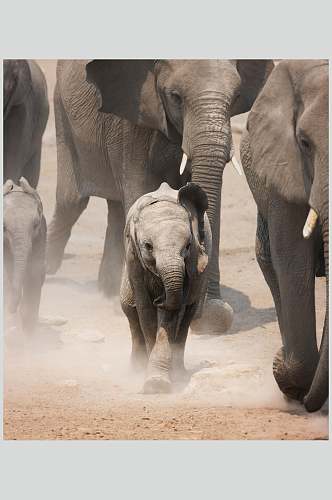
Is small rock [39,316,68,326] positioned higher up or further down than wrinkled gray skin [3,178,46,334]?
further down

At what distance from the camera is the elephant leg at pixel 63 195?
33.7ft

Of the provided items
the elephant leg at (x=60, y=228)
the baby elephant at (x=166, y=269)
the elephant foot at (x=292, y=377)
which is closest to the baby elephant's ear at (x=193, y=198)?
the baby elephant at (x=166, y=269)

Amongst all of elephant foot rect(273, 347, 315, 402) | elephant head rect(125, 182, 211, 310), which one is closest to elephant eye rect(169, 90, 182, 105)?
elephant head rect(125, 182, 211, 310)

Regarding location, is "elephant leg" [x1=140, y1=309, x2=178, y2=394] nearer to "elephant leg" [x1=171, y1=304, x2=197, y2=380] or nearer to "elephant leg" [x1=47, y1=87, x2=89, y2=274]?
"elephant leg" [x1=171, y1=304, x2=197, y2=380]

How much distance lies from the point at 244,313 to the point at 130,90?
1.54 meters

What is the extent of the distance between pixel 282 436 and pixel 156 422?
587 mm

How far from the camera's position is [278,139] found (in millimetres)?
6145

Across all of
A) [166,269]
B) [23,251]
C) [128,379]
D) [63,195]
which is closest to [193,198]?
[166,269]

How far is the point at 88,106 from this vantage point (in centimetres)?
953

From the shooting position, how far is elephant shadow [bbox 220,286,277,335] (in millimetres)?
8812

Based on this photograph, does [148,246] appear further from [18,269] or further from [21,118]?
[21,118]

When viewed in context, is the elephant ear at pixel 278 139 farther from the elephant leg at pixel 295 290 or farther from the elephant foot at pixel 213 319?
the elephant foot at pixel 213 319

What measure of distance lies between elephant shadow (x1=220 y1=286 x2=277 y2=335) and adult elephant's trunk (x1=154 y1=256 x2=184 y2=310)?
6.02 ft

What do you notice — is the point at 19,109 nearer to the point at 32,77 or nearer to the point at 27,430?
the point at 32,77
